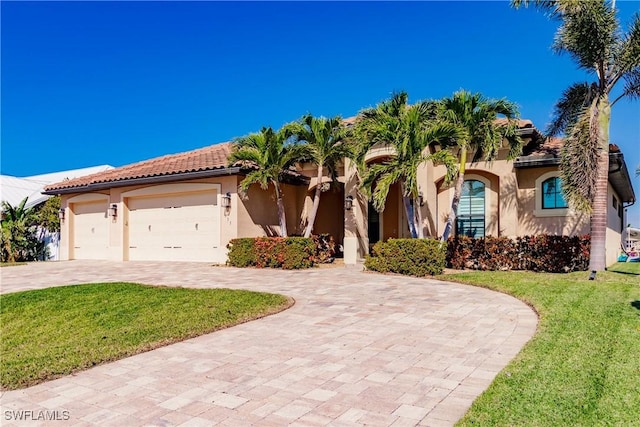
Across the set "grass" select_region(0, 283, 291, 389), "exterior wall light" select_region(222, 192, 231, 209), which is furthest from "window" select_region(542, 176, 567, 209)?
"exterior wall light" select_region(222, 192, 231, 209)

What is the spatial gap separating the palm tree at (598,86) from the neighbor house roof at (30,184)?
27067mm

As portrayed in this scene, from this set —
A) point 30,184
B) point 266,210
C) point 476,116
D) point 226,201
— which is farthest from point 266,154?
point 30,184

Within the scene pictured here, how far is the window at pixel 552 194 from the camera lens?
48.0 feet

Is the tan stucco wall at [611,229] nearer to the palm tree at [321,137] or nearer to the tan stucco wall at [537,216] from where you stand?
the tan stucco wall at [537,216]

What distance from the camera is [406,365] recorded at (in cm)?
467

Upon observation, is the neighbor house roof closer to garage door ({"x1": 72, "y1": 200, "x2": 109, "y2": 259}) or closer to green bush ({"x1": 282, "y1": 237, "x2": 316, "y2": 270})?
garage door ({"x1": 72, "y1": 200, "x2": 109, "y2": 259})

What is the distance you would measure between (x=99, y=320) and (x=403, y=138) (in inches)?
352

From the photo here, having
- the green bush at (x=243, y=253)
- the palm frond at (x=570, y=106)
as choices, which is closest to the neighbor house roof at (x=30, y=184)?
the green bush at (x=243, y=253)

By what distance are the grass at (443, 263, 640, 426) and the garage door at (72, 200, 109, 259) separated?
737 inches

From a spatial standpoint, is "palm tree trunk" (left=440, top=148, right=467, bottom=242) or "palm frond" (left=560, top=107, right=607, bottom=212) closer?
"palm frond" (left=560, top=107, right=607, bottom=212)

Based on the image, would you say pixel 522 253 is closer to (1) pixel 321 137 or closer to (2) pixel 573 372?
(1) pixel 321 137

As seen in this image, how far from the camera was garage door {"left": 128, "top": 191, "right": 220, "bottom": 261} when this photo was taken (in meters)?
16.8

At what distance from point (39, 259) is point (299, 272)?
1677 centimetres

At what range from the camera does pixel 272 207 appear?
706 inches
